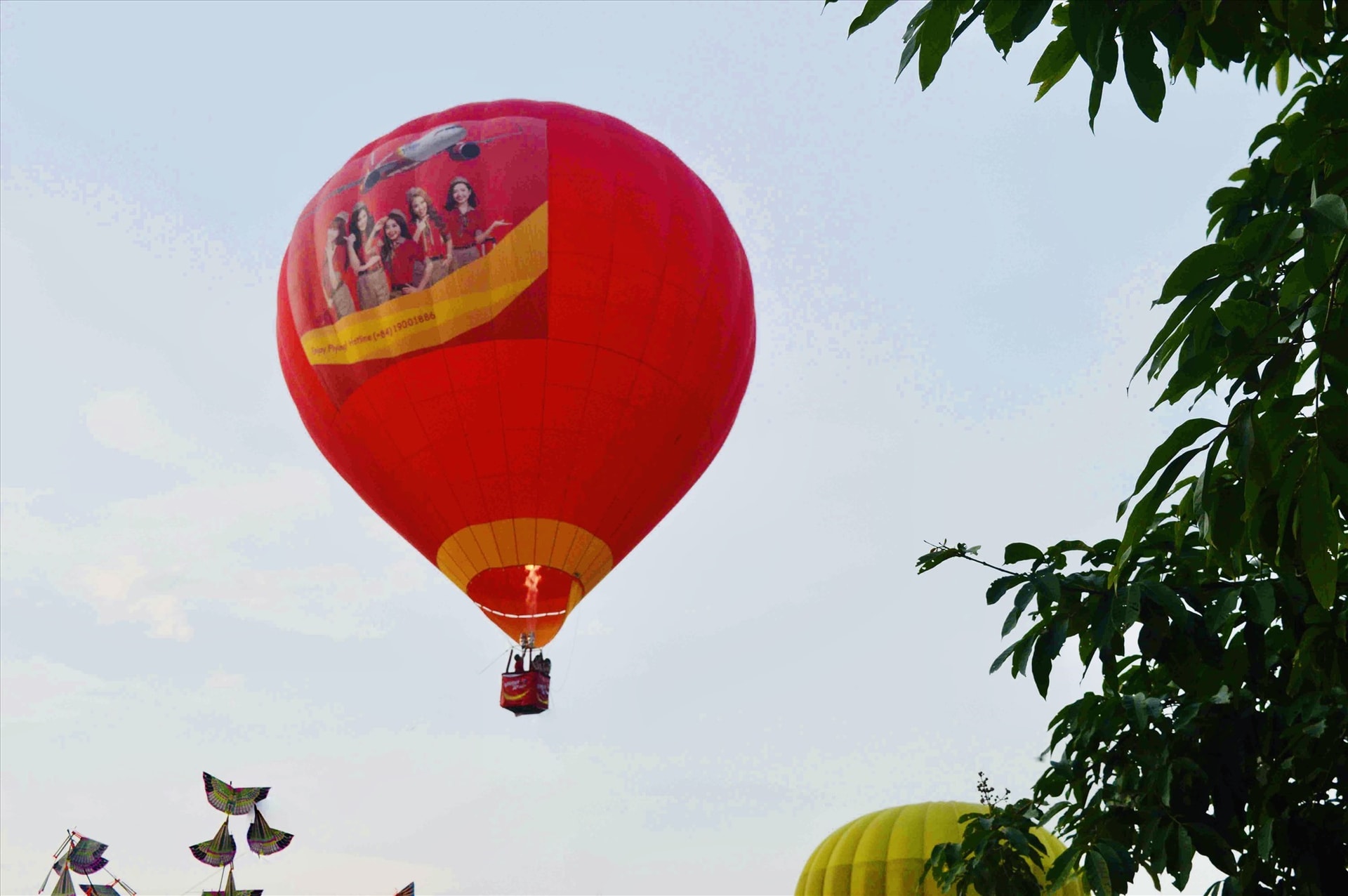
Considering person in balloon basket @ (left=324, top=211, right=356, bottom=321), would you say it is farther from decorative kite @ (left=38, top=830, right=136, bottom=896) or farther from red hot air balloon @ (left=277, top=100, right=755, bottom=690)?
decorative kite @ (left=38, top=830, right=136, bottom=896)

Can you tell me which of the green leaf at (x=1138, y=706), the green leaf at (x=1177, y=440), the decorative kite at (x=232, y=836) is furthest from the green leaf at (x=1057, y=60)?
Result: the decorative kite at (x=232, y=836)

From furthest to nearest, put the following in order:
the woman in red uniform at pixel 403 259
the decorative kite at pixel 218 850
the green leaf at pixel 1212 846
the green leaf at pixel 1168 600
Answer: the woman in red uniform at pixel 403 259 → the decorative kite at pixel 218 850 → the green leaf at pixel 1212 846 → the green leaf at pixel 1168 600

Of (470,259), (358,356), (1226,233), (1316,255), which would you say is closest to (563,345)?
(470,259)

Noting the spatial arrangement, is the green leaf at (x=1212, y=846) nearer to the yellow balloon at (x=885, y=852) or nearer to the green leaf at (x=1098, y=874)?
the green leaf at (x=1098, y=874)

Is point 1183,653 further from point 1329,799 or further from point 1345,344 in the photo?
point 1345,344

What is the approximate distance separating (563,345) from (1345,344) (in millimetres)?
19246

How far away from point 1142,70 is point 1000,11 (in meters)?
0.39

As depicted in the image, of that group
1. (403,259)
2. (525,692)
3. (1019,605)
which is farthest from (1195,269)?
(525,692)

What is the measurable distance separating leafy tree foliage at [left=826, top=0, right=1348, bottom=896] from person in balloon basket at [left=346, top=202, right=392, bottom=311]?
16.2 meters

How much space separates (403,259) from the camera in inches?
872

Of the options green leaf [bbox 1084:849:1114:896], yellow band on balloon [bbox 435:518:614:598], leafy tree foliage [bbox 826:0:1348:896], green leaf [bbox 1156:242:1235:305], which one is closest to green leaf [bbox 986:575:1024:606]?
leafy tree foliage [bbox 826:0:1348:896]

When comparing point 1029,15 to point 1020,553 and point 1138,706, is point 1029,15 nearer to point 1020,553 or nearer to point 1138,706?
point 1020,553

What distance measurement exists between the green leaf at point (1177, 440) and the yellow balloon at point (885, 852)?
28.8 m

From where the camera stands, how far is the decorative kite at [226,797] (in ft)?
45.7
